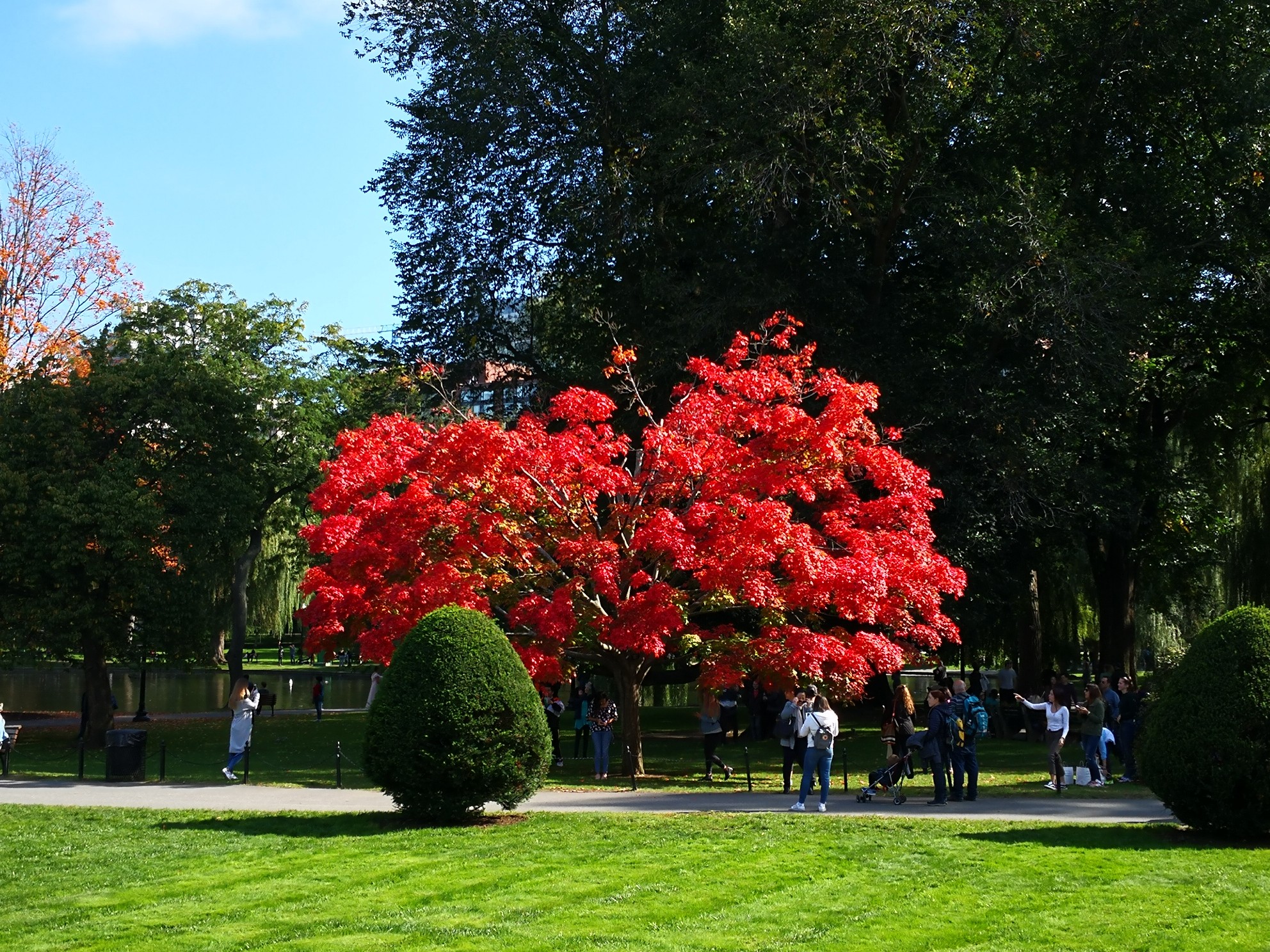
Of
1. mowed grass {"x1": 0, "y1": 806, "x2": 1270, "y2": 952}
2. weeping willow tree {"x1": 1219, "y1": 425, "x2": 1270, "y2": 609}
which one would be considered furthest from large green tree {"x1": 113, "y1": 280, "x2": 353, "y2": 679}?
weeping willow tree {"x1": 1219, "y1": 425, "x2": 1270, "y2": 609}

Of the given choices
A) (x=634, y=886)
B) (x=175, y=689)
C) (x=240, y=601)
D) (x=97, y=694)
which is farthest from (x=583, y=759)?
(x=175, y=689)

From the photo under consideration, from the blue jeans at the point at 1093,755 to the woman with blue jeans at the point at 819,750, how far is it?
4963 millimetres

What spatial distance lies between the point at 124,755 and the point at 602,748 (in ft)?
26.2

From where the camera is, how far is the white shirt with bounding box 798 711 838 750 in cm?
1662

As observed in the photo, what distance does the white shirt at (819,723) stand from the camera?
16625 mm

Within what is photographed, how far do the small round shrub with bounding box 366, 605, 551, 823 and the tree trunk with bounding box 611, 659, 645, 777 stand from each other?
686cm

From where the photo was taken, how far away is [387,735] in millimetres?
14398

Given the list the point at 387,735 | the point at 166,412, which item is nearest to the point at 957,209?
the point at 387,735

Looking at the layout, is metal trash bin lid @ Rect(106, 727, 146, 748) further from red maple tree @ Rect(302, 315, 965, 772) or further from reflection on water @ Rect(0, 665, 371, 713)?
reflection on water @ Rect(0, 665, 371, 713)

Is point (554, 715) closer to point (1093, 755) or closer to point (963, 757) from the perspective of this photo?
point (963, 757)

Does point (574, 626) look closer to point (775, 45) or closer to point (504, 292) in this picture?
point (775, 45)

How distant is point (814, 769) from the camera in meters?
16.3

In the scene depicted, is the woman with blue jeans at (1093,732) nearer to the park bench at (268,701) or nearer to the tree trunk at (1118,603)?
the tree trunk at (1118,603)

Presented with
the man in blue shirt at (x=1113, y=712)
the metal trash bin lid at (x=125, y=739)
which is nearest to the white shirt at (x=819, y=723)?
the man in blue shirt at (x=1113, y=712)
